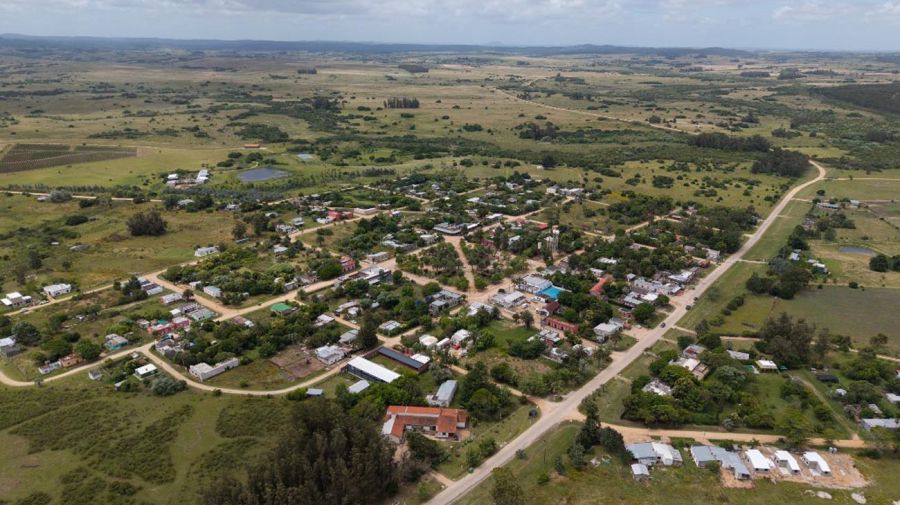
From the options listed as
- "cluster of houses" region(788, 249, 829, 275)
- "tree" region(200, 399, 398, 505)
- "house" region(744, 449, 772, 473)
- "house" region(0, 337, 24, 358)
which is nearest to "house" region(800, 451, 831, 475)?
"house" region(744, 449, 772, 473)

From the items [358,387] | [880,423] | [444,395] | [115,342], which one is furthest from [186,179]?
[880,423]

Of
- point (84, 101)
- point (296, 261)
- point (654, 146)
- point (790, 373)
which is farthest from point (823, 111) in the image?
point (84, 101)

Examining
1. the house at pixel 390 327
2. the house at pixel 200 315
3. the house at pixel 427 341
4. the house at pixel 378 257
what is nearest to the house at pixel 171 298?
the house at pixel 200 315

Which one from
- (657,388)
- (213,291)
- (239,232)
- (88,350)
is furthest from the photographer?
(239,232)

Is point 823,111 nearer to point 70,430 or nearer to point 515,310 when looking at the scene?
point 515,310

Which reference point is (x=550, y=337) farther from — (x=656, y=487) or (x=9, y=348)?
(x=9, y=348)
